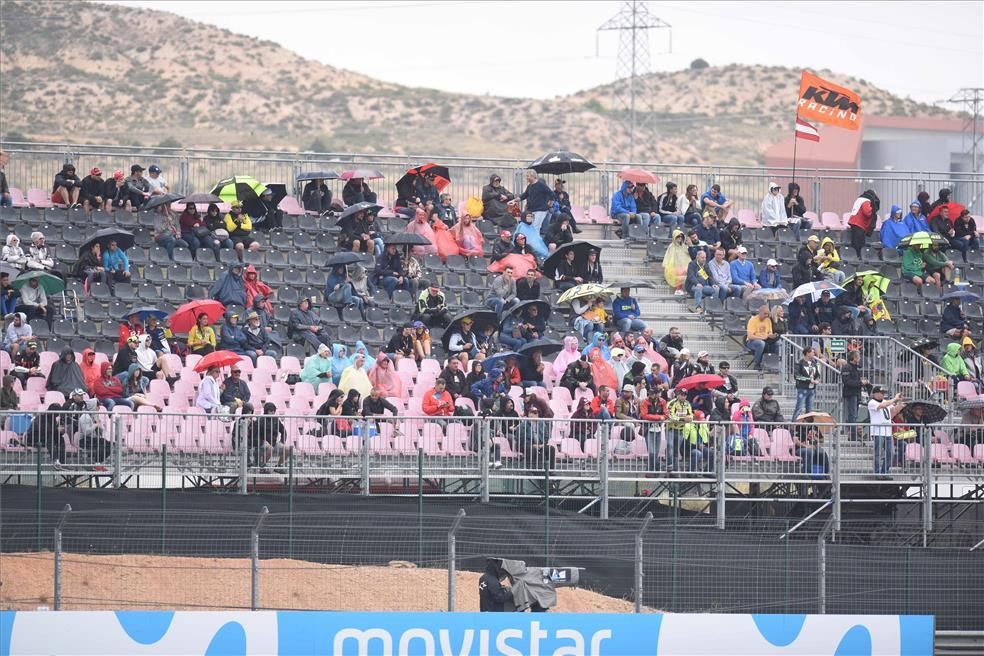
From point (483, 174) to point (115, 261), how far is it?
6026cm

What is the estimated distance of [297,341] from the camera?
87.2 ft

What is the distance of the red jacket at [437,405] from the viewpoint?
23.4 metres

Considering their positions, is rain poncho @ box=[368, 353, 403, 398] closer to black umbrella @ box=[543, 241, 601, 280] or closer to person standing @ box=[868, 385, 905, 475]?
black umbrella @ box=[543, 241, 601, 280]

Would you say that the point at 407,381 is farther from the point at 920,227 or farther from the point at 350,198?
the point at 920,227

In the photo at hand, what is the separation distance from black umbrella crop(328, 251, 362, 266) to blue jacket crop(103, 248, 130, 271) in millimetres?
3227

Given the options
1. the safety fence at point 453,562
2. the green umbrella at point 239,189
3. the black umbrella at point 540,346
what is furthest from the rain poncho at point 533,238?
the safety fence at point 453,562

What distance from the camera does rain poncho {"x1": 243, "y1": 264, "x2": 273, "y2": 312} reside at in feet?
87.7

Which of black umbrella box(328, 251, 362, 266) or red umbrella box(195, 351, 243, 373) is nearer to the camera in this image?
red umbrella box(195, 351, 243, 373)

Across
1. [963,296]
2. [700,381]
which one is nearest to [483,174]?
[963,296]

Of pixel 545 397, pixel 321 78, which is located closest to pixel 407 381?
pixel 545 397

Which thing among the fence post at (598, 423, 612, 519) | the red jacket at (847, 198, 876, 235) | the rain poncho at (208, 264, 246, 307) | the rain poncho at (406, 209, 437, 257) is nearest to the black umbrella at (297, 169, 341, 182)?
the rain poncho at (406, 209, 437, 257)

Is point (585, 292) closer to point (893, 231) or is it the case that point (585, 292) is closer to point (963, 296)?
point (963, 296)

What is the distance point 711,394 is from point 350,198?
8607 mm

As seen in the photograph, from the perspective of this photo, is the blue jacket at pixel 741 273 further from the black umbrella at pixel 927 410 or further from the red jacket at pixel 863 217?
the black umbrella at pixel 927 410
